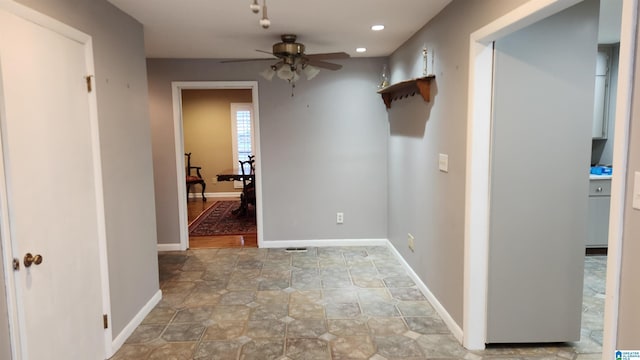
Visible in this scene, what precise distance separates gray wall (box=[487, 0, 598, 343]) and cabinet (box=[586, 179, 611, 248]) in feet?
7.40

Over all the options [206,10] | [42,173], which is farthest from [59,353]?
[206,10]

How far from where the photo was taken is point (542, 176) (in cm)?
246

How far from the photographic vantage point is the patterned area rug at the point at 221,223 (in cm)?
583

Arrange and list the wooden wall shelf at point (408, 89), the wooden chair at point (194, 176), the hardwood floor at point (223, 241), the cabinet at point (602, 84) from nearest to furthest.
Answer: the wooden wall shelf at point (408, 89)
the cabinet at point (602, 84)
the hardwood floor at point (223, 241)
the wooden chair at point (194, 176)

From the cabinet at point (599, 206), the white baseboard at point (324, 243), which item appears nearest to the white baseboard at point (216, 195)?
the white baseboard at point (324, 243)

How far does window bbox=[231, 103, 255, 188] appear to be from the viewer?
28.9 feet

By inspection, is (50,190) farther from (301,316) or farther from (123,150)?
(301,316)

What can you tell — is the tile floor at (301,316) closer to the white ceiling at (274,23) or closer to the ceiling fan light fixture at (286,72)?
the ceiling fan light fixture at (286,72)

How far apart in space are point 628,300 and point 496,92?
142cm

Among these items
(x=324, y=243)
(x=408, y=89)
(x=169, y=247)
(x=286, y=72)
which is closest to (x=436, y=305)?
(x=408, y=89)

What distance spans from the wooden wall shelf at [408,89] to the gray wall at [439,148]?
6 cm

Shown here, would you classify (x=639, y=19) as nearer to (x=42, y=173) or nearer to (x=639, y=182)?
(x=639, y=182)

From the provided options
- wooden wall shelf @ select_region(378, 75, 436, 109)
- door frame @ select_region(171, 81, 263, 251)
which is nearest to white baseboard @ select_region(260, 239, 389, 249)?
door frame @ select_region(171, 81, 263, 251)

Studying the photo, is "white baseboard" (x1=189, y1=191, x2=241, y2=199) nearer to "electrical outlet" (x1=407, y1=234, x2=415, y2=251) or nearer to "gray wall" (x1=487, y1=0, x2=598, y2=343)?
"electrical outlet" (x1=407, y1=234, x2=415, y2=251)
